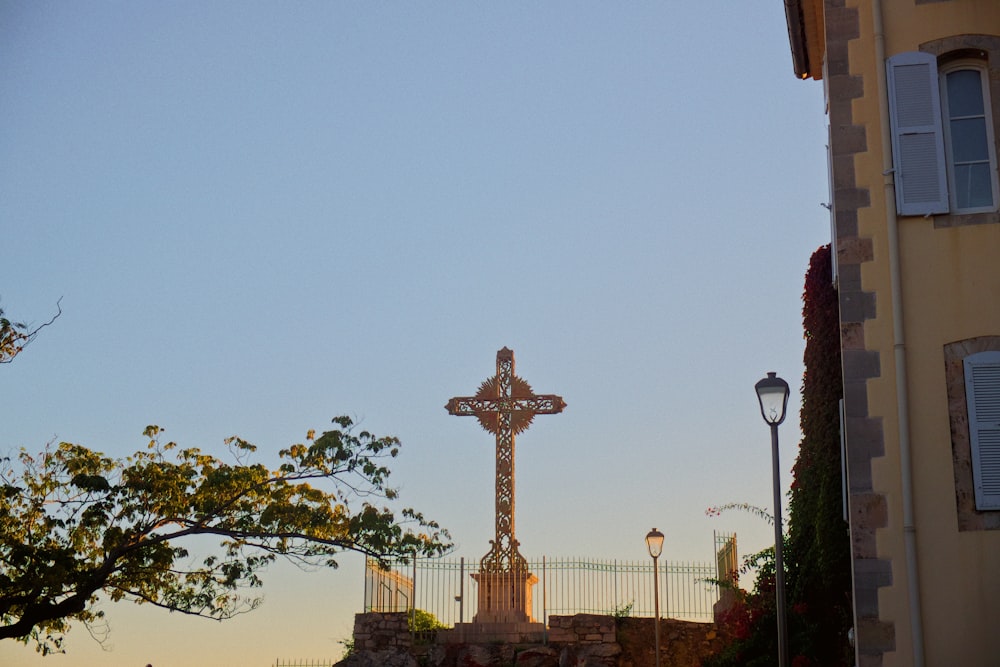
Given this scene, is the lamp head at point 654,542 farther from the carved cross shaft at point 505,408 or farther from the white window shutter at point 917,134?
the white window shutter at point 917,134

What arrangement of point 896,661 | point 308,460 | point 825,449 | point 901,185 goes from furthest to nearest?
point 308,460, point 825,449, point 901,185, point 896,661

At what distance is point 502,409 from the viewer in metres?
23.3

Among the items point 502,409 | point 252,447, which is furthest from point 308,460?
point 502,409

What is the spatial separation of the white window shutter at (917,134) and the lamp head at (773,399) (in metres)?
2.26

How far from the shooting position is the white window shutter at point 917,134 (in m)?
11.9

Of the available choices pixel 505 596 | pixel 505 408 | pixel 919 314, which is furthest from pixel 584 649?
pixel 919 314

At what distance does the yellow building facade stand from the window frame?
15mm

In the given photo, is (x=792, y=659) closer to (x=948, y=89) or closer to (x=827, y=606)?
(x=827, y=606)

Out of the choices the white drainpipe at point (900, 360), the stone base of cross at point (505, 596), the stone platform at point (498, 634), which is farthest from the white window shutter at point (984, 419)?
the stone base of cross at point (505, 596)

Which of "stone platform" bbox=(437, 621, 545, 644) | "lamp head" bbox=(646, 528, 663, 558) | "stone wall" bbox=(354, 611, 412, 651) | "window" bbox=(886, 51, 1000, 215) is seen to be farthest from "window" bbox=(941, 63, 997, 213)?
"stone wall" bbox=(354, 611, 412, 651)

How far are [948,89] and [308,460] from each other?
10.1 m

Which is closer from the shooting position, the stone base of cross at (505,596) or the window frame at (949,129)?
the window frame at (949,129)

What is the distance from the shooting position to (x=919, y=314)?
1164 cm

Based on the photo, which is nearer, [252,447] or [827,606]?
[827,606]
